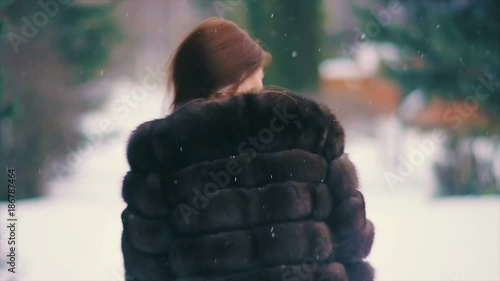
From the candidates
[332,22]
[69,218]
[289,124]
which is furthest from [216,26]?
[332,22]

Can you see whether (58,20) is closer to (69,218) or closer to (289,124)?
(69,218)

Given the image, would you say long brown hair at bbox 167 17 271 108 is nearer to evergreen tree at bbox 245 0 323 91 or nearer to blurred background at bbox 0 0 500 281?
blurred background at bbox 0 0 500 281

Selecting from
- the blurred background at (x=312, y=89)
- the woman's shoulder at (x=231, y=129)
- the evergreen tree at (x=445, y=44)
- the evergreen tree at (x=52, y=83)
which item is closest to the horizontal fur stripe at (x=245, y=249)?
the woman's shoulder at (x=231, y=129)

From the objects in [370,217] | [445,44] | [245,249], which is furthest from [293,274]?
[445,44]

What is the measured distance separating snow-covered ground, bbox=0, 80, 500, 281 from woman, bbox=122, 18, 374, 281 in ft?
8.19

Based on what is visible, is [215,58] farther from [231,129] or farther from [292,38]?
[292,38]

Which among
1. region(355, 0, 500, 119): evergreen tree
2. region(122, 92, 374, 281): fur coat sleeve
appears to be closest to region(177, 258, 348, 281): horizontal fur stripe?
region(122, 92, 374, 281): fur coat sleeve

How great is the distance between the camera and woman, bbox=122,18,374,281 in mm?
1592

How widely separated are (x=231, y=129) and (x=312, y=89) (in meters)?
3.64

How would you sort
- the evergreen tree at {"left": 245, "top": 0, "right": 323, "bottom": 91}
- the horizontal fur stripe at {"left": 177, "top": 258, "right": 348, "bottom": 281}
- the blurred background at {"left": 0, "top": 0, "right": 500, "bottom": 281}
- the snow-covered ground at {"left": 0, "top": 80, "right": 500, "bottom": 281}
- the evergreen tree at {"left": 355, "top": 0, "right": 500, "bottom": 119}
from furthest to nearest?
the evergreen tree at {"left": 245, "top": 0, "right": 323, "bottom": 91} → the blurred background at {"left": 0, "top": 0, "right": 500, "bottom": 281} → the evergreen tree at {"left": 355, "top": 0, "right": 500, "bottom": 119} → the snow-covered ground at {"left": 0, "top": 80, "right": 500, "bottom": 281} → the horizontal fur stripe at {"left": 177, "top": 258, "right": 348, "bottom": 281}

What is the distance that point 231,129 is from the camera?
5.30 ft

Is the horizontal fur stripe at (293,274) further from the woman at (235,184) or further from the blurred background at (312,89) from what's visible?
the blurred background at (312,89)

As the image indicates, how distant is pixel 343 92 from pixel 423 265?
172 cm

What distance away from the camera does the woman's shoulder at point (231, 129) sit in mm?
1612
